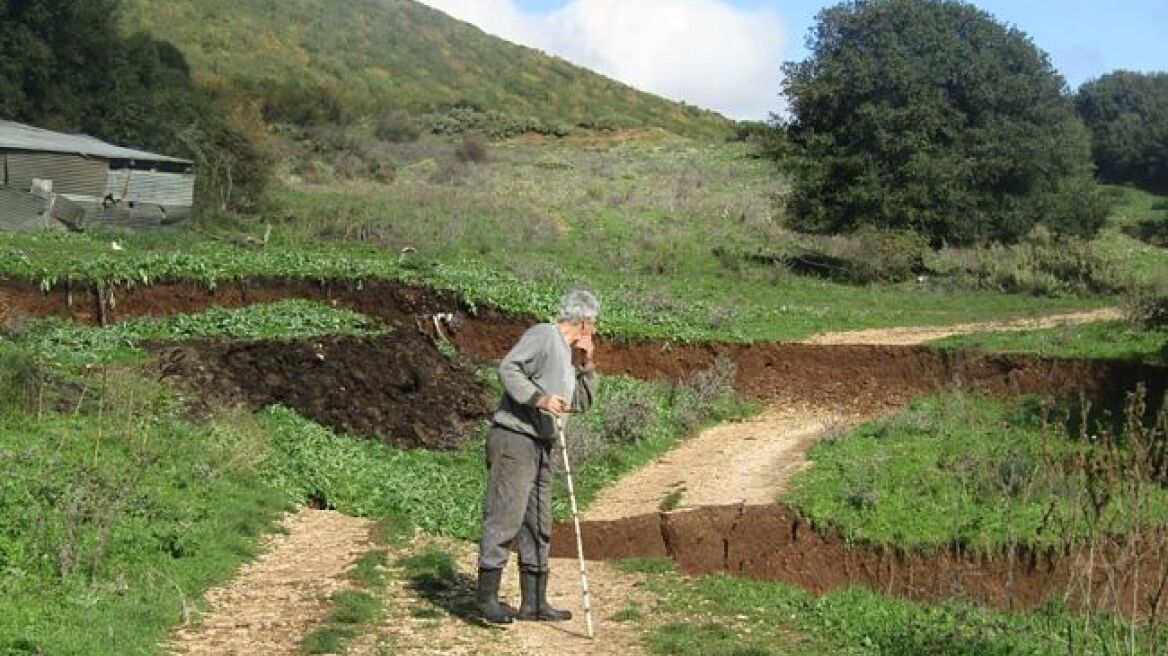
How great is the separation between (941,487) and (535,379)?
282 inches

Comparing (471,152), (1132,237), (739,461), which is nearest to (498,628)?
(739,461)

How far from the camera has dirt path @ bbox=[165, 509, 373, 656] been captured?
28.5ft

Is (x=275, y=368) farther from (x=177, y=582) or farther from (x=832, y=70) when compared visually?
(x=832, y=70)

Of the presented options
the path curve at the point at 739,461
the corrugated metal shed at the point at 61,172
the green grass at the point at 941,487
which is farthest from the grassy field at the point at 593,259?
the green grass at the point at 941,487

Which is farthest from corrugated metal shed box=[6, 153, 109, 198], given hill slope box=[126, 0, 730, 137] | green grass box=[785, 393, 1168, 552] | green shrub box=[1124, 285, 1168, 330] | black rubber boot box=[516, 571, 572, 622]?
hill slope box=[126, 0, 730, 137]

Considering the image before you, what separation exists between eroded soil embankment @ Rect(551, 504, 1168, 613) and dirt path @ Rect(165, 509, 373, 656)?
236cm

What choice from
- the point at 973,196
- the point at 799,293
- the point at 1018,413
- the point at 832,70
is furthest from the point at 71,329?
the point at 973,196

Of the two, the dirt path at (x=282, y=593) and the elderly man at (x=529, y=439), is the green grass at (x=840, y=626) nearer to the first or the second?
the elderly man at (x=529, y=439)

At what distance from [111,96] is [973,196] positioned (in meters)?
23.0

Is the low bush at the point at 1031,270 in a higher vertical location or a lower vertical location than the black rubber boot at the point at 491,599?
higher

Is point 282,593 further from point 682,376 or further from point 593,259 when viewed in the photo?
point 593,259

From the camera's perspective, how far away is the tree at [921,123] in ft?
107

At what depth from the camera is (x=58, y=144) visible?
29766 millimetres

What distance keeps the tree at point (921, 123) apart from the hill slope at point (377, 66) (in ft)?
106
